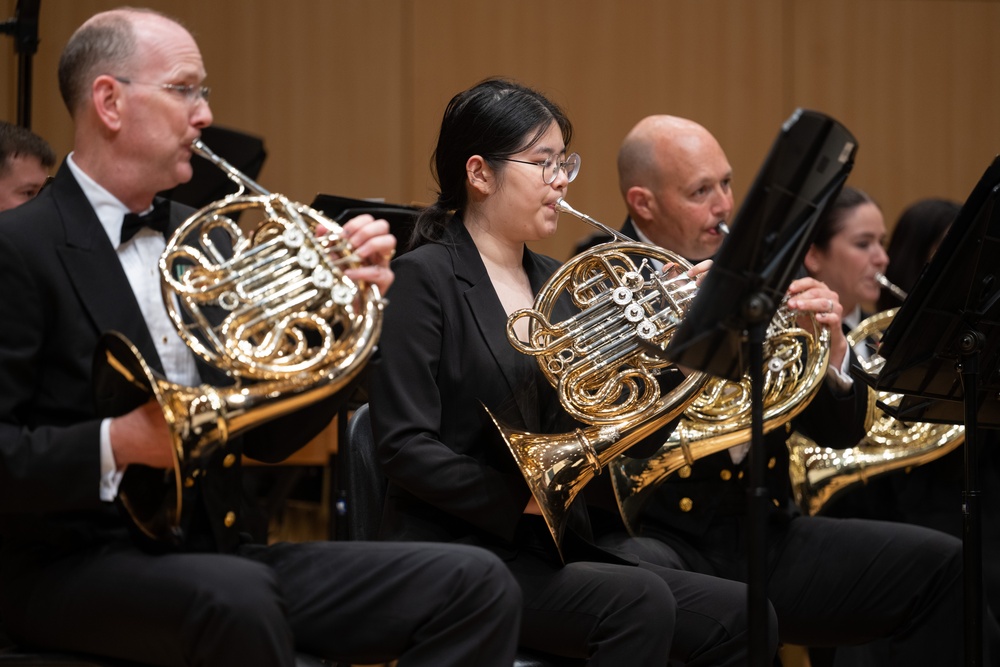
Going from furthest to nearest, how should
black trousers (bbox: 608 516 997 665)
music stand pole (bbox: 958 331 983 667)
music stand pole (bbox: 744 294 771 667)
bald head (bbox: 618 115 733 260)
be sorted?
bald head (bbox: 618 115 733 260) → black trousers (bbox: 608 516 997 665) → music stand pole (bbox: 958 331 983 667) → music stand pole (bbox: 744 294 771 667)

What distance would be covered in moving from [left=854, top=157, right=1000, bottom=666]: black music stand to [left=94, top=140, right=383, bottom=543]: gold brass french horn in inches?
40.3

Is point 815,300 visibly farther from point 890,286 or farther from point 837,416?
point 890,286

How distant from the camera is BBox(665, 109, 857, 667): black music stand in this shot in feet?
5.59

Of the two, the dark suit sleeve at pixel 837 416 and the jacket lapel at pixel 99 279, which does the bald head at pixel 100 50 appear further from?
the dark suit sleeve at pixel 837 416

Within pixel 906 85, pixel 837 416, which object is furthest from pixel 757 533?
pixel 906 85

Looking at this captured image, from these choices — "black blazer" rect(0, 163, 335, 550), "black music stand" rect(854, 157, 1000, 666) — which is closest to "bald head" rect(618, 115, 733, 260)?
"black music stand" rect(854, 157, 1000, 666)

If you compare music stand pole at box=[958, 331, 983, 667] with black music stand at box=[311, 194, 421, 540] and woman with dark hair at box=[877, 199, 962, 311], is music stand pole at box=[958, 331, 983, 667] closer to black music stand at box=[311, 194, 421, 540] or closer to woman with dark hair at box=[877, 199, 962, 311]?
black music stand at box=[311, 194, 421, 540]

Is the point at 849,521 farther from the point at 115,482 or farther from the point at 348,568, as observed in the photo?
the point at 115,482

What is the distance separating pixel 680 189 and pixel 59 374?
1.82 meters

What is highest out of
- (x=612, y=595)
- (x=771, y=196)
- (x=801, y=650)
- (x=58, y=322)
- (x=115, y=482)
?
(x=771, y=196)

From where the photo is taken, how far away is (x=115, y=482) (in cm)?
171

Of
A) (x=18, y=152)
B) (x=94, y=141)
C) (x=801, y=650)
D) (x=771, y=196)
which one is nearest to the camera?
(x=771, y=196)

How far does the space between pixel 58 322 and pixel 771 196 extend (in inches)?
43.4

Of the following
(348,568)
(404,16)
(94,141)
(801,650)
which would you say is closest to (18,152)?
(94,141)
